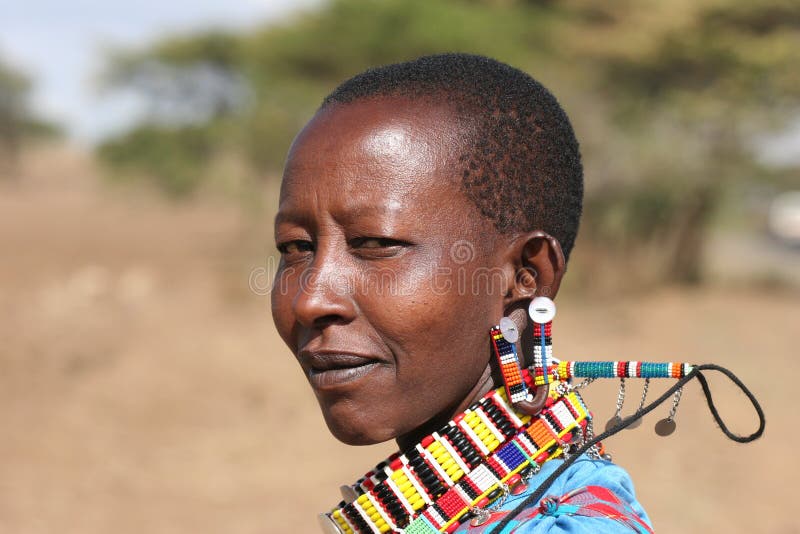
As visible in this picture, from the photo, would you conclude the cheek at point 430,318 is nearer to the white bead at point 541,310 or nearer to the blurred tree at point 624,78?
the white bead at point 541,310

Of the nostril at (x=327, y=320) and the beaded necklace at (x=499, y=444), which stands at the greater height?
the nostril at (x=327, y=320)

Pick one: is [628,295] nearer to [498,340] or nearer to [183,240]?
[183,240]

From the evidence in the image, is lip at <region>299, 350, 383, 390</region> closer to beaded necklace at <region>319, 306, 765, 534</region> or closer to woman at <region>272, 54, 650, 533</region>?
woman at <region>272, 54, 650, 533</region>

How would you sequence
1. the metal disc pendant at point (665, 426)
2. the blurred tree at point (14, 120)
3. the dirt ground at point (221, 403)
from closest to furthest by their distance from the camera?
the metal disc pendant at point (665, 426)
the dirt ground at point (221, 403)
the blurred tree at point (14, 120)

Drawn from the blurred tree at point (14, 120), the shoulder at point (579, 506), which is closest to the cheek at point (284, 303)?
the shoulder at point (579, 506)

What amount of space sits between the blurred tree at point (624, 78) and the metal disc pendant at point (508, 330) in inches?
471

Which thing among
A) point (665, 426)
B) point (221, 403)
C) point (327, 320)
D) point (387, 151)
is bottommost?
point (665, 426)

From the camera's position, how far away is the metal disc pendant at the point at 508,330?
184 cm

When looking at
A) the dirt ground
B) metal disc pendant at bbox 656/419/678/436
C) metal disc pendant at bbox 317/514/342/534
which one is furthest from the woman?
the dirt ground

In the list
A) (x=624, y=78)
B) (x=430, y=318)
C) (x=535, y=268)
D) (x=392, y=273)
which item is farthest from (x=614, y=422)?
(x=624, y=78)

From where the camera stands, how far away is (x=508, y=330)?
185 centimetres

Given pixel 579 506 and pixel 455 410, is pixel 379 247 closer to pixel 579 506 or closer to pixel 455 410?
pixel 455 410

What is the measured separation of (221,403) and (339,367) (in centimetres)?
765

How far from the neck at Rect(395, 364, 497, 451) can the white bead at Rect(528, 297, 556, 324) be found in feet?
0.50
